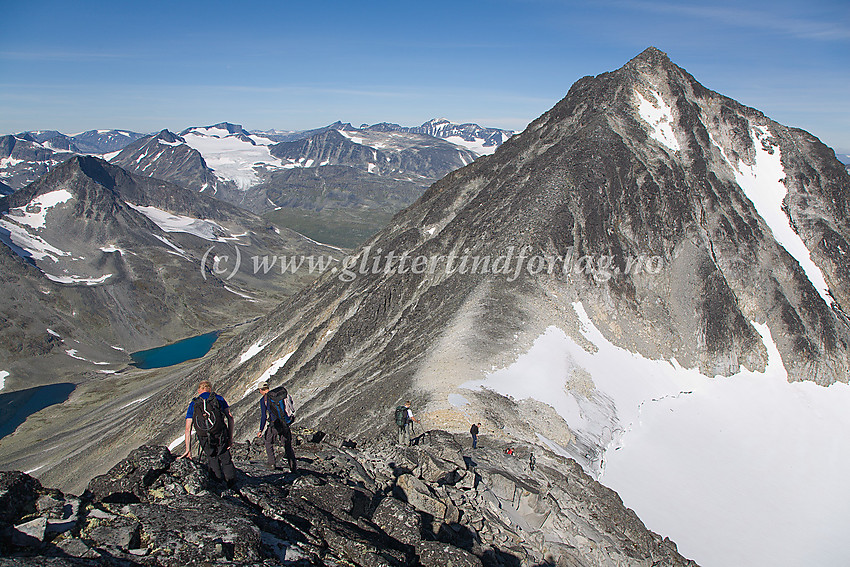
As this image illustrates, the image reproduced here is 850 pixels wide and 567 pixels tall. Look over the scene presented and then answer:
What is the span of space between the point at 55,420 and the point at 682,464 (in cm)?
10826

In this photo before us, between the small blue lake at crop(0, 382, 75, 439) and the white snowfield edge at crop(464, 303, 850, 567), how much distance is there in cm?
10641

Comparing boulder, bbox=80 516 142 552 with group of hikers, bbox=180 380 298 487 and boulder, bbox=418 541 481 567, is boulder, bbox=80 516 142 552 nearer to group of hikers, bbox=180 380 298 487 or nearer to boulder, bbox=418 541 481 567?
group of hikers, bbox=180 380 298 487

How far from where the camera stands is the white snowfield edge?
108ft

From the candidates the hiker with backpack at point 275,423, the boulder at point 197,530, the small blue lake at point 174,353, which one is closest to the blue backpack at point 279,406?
the hiker with backpack at point 275,423

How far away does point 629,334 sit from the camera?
54281 mm

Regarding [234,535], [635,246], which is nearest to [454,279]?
[635,246]

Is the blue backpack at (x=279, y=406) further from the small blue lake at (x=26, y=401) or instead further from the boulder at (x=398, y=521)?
the small blue lake at (x=26, y=401)

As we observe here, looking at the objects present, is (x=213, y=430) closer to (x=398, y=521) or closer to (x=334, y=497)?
→ (x=334, y=497)

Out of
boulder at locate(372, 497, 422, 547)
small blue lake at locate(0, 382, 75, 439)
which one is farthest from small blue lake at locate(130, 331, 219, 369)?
boulder at locate(372, 497, 422, 547)

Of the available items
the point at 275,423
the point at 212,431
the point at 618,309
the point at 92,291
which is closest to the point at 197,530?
the point at 212,431

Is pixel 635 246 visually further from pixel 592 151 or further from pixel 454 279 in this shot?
pixel 454 279

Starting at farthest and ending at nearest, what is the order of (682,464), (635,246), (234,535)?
(635,246) < (682,464) < (234,535)

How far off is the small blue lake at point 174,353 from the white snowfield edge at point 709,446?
121 meters

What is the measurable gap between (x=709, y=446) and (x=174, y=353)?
139 m
